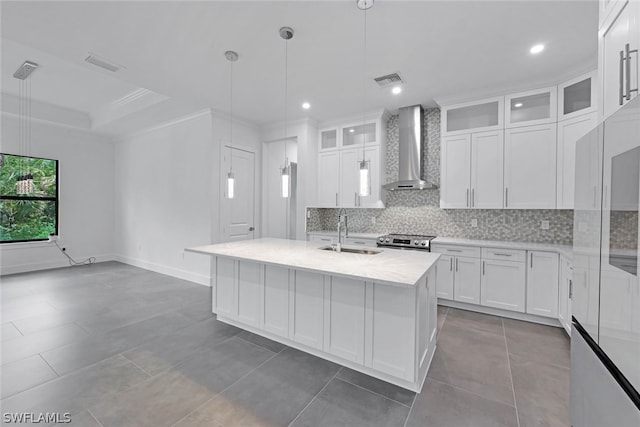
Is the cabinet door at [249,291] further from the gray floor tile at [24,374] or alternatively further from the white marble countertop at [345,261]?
the gray floor tile at [24,374]

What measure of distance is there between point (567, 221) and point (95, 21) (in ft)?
17.8

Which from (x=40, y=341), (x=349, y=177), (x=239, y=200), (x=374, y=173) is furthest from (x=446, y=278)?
(x=40, y=341)

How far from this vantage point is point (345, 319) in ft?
7.14

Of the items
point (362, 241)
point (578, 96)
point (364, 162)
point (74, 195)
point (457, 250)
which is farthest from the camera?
point (74, 195)

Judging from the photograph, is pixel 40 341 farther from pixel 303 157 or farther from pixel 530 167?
pixel 530 167

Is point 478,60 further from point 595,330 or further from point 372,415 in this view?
point 372,415

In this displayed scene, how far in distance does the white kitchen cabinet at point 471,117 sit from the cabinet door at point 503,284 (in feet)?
5.81

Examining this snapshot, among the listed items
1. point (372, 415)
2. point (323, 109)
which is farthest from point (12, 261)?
point (372, 415)

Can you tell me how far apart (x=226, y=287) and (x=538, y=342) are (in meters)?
3.28

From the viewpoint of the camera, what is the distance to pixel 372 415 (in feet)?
5.62

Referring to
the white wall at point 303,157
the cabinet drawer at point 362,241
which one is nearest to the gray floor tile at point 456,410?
the cabinet drawer at point 362,241

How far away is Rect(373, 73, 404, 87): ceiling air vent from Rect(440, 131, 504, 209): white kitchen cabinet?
118cm

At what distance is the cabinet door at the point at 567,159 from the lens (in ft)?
9.87

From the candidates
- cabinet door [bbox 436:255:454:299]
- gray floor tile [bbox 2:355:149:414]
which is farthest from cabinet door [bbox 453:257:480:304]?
gray floor tile [bbox 2:355:149:414]
